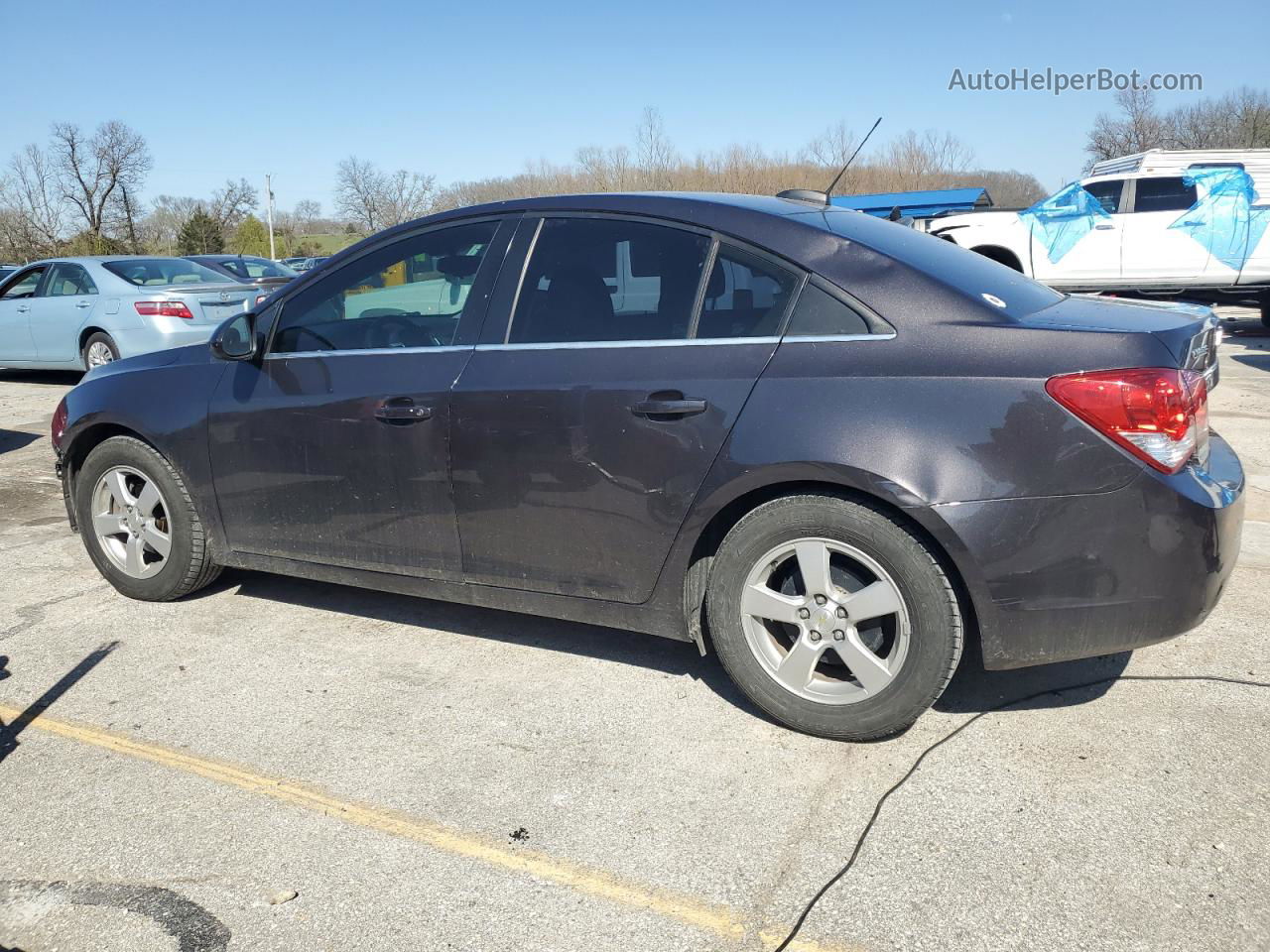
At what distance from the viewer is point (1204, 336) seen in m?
3.19

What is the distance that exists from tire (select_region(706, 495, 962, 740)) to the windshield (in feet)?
38.5

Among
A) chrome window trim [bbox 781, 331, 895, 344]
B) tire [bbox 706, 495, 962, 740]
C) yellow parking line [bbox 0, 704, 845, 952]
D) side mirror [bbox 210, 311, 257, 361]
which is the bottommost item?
yellow parking line [bbox 0, 704, 845, 952]

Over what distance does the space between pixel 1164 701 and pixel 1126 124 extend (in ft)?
151

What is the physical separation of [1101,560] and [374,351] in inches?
103

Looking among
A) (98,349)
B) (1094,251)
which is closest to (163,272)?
(98,349)

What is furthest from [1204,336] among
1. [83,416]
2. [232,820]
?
[83,416]

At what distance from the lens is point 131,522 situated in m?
4.61

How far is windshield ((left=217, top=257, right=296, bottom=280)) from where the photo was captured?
14492 millimetres

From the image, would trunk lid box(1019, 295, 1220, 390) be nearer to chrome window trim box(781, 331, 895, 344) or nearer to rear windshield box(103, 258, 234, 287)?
chrome window trim box(781, 331, 895, 344)

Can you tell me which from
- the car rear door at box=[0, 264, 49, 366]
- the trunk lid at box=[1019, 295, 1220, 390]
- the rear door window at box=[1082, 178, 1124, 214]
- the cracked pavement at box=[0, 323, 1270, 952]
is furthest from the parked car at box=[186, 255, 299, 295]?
the rear door window at box=[1082, 178, 1124, 214]

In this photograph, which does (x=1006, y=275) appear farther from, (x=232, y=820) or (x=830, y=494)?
(x=232, y=820)

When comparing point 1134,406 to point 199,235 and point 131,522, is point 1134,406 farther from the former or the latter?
point 199,235

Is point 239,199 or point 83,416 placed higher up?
point 239,199

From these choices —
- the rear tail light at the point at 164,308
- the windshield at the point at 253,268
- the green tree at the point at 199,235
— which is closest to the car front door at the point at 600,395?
the rear tail light at the point at 164,308
